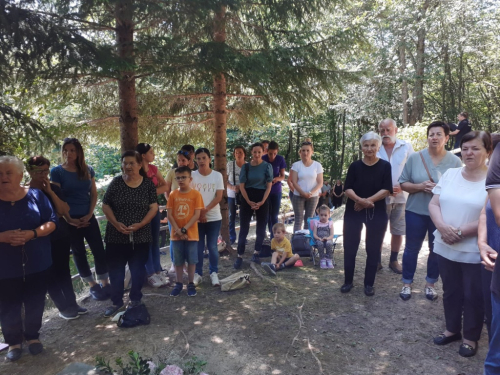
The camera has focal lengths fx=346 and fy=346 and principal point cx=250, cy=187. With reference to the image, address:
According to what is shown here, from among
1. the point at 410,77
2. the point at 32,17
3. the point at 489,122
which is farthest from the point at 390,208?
the point at 489,122

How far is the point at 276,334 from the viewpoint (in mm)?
3566

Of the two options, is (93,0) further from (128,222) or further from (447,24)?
(447,24)

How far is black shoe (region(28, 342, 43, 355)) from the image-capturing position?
3.32 meters

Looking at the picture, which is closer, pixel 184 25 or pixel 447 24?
pixel 184 25

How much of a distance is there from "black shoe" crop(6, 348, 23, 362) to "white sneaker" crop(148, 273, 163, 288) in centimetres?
179

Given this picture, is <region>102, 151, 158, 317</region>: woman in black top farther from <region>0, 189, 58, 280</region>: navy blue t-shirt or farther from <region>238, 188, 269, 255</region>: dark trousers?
<region>238, 188, 269, 255</region>: dark trousers

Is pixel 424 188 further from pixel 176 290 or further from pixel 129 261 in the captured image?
pixel 129 261

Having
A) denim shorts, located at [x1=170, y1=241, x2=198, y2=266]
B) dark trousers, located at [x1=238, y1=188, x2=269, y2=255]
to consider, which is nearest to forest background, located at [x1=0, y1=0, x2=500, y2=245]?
dark trousers, located at [x1=238, y1=188, x2=269, y2=255]

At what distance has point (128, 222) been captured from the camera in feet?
12.8

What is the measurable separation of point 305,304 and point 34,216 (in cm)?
312

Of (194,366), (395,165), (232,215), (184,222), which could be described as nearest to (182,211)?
(184,222)

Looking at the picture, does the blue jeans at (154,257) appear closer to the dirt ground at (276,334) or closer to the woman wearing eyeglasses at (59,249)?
the dirt ground at (276,334)

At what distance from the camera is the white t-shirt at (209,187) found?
5.05m

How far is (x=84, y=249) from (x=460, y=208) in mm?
4283
